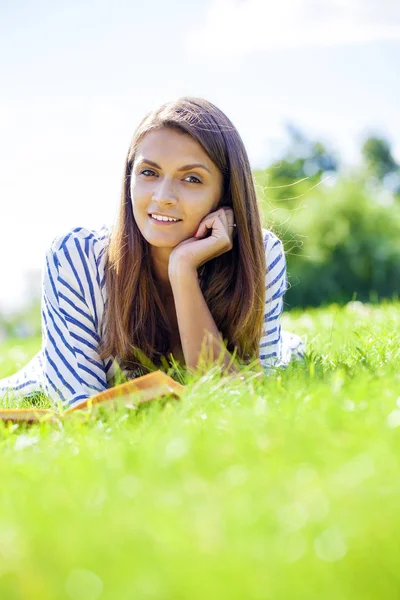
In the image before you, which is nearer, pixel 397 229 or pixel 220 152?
pixel 220 152

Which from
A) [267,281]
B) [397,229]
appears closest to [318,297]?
[397,229]

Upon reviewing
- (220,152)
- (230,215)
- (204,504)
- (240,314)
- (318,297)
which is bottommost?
(318,297)

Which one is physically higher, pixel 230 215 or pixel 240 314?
pixel 230 215

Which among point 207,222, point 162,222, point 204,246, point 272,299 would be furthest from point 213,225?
point 272,299

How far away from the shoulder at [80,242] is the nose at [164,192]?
530mm

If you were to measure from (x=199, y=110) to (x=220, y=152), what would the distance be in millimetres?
237

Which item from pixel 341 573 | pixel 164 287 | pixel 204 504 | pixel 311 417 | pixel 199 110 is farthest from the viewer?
pixel 164 287

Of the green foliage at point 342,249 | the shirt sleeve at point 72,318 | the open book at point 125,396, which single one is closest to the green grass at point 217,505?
the open book at point 125,396

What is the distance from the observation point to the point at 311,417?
216cm

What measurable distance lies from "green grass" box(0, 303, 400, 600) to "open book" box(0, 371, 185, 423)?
26 cm

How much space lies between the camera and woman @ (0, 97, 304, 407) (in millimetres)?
3658

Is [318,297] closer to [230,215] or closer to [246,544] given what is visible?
[230,215]

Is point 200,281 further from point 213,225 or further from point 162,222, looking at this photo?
point 162,222

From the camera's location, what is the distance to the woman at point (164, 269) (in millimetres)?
3658
